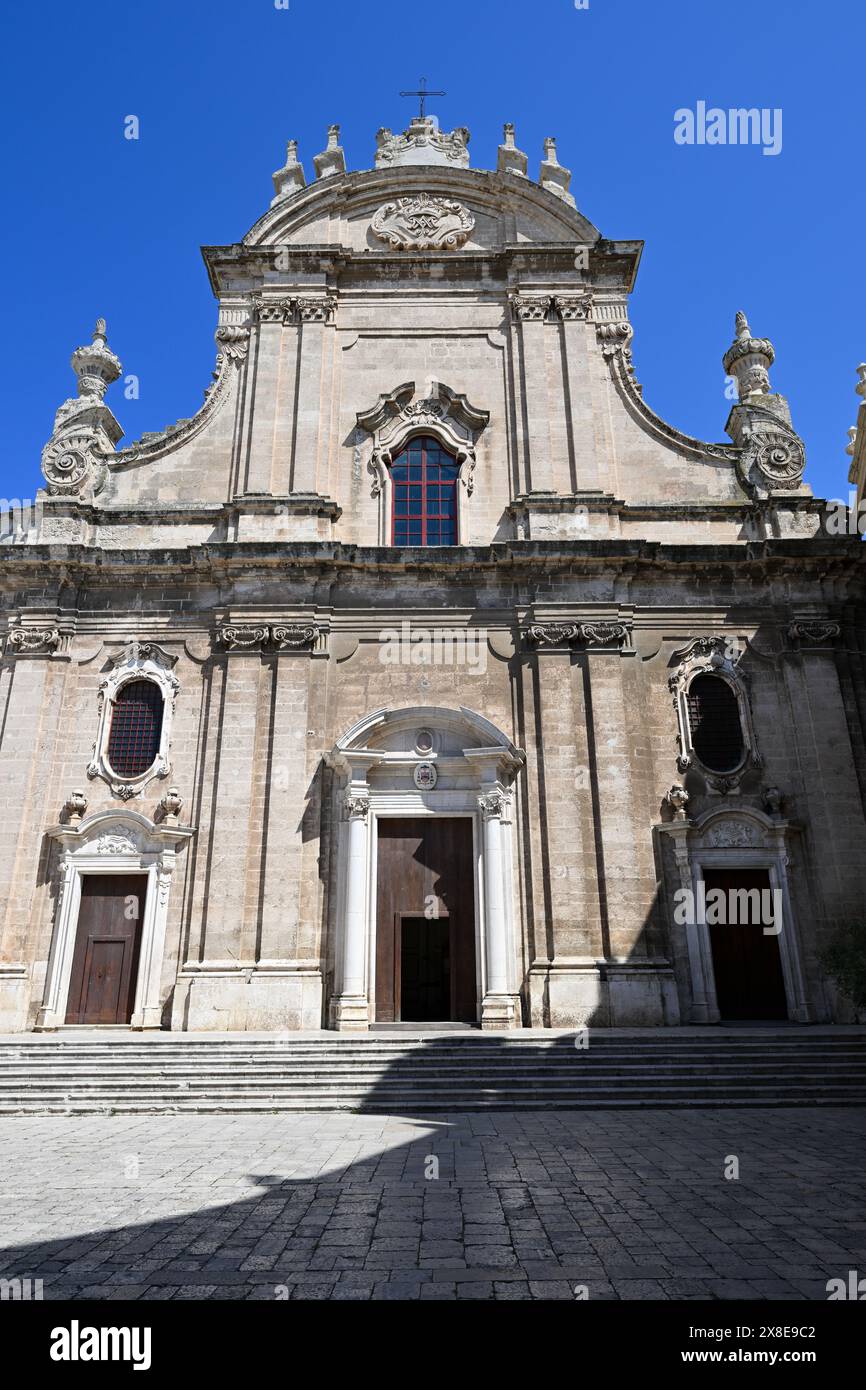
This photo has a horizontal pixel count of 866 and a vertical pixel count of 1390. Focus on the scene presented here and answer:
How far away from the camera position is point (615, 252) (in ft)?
65.1

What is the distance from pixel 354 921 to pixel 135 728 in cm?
593

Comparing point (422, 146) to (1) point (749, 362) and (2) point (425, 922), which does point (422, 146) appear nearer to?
(1) point (749, 362)

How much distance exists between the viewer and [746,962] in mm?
15320

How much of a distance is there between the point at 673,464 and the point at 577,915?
10245mm

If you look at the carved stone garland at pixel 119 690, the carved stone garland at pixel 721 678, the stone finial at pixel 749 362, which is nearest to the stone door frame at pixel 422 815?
the carved stone garland at pixel 721 678

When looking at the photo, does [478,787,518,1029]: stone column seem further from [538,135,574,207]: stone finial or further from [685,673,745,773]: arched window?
[538,135,574,207]: stone finial

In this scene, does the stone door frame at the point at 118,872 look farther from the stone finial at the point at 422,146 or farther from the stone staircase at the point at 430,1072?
the stone finial at the point at 422,146

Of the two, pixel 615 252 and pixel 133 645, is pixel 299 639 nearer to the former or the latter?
pixel 133 645

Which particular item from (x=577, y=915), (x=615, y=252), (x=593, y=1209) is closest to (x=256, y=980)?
(x=577, y=915)

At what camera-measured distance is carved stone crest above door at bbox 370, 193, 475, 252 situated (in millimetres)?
20469

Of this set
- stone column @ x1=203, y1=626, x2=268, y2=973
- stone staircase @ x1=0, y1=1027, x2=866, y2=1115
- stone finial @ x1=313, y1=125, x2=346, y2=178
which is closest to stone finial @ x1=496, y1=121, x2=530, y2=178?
stone finial @ x1=313, y1=125, x2=346, y2=178

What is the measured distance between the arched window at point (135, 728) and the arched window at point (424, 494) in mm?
6070

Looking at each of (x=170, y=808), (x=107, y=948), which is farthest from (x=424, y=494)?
(x=107, y=948)

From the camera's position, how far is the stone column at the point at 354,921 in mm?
14445
